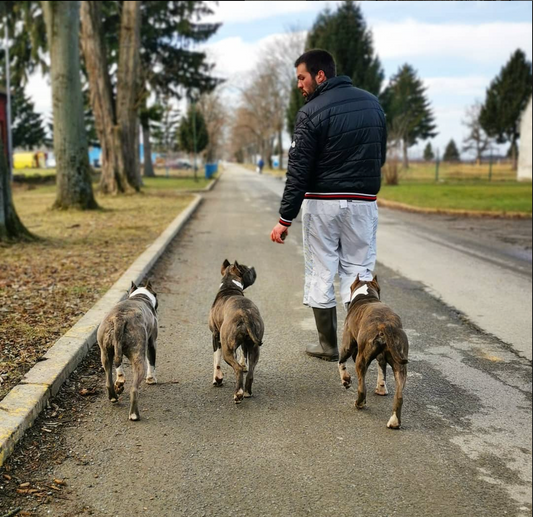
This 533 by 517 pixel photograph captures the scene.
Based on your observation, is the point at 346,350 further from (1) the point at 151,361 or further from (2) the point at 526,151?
(2) the point at 526,151

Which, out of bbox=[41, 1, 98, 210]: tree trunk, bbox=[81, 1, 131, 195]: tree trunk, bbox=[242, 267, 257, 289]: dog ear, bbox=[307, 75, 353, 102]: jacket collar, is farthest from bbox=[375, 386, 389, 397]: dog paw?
bbox=[81, 1, 131, 195]: tree trunk

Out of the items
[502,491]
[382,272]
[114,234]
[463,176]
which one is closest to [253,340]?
[502,491]

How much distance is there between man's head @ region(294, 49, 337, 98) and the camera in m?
4.82

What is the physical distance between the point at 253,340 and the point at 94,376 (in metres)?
1.46

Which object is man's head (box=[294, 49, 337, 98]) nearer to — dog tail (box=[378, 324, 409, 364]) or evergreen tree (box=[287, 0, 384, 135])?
dog tail (box=[378, 324, 409, 364])

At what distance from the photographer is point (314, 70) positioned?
4824 mm

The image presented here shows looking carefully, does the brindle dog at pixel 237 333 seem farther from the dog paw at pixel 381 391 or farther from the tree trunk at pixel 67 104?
the tree trunk at pixel 67 104

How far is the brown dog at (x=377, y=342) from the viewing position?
3779mm

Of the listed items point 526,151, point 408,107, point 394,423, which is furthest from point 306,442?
point 408,107

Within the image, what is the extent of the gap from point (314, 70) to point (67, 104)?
12825mm

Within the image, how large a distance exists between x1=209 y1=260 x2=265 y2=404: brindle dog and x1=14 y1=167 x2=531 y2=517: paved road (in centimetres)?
18

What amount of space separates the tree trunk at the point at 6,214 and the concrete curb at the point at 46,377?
15.0ft

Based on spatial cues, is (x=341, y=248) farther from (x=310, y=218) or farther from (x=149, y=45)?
(x=149, y=45)

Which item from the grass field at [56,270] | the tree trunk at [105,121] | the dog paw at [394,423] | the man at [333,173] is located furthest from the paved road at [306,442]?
the tree trunk at [105,121]
